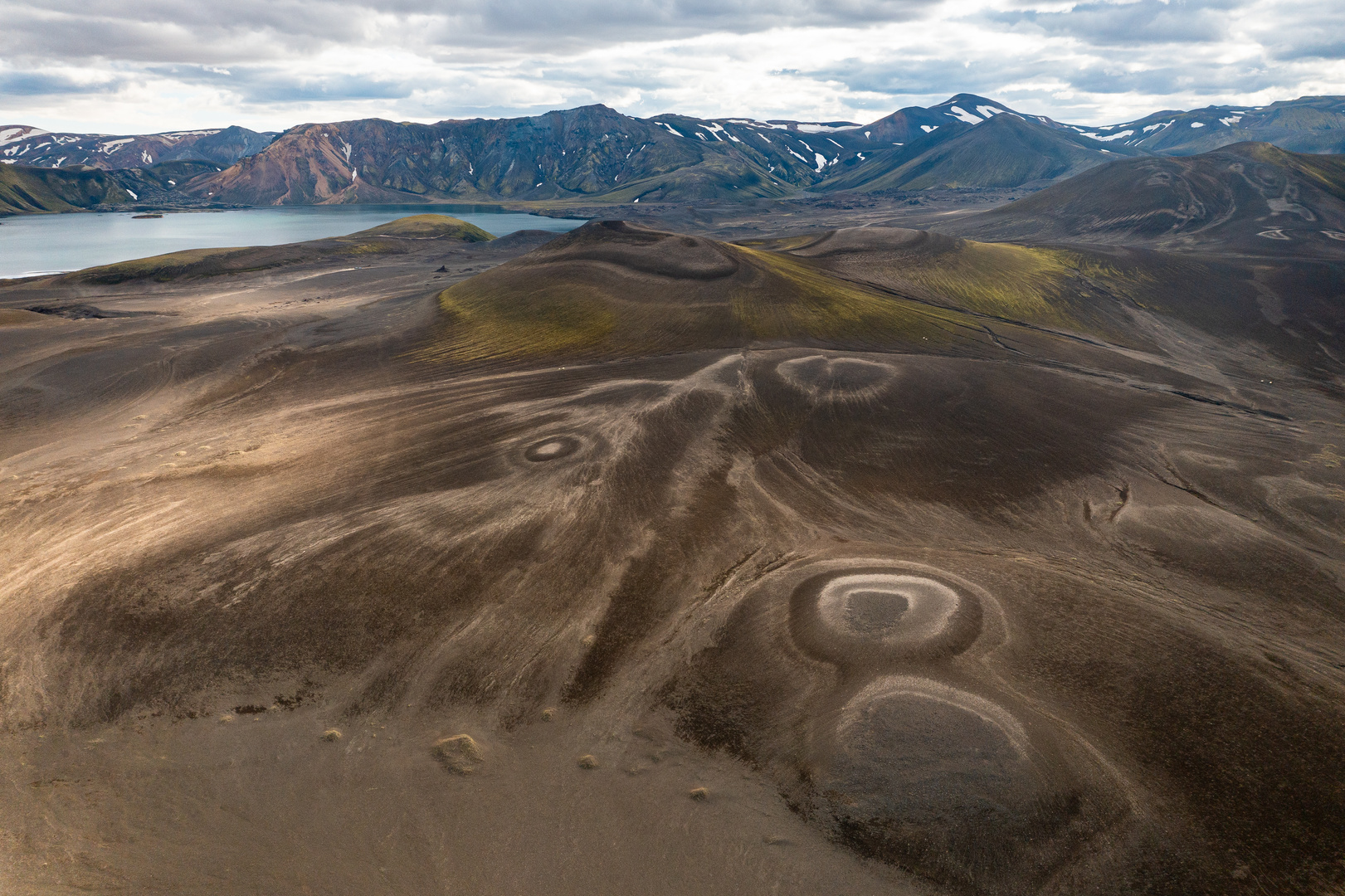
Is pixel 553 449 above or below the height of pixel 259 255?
below

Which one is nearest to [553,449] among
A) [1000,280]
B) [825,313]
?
[825,313]

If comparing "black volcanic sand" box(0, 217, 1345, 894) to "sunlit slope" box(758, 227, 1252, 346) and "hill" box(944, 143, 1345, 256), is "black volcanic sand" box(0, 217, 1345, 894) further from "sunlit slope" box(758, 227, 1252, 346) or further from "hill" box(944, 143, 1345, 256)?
"hill" box(944, 143, 1345, 256)

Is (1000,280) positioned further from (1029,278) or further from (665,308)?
(665,308)

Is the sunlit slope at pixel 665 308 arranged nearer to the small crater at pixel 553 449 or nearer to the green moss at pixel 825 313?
the green moss at pixel 825 313

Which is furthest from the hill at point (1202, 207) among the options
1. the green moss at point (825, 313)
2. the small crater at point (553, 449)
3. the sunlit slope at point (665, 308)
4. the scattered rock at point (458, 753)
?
the scattered rock at point (458, 753)

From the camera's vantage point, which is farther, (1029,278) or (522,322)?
(1029,278)

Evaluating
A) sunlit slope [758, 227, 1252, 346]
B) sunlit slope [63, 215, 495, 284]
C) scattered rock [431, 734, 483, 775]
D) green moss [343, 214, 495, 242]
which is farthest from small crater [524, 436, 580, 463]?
green moss [343, 214, 495, 242]
